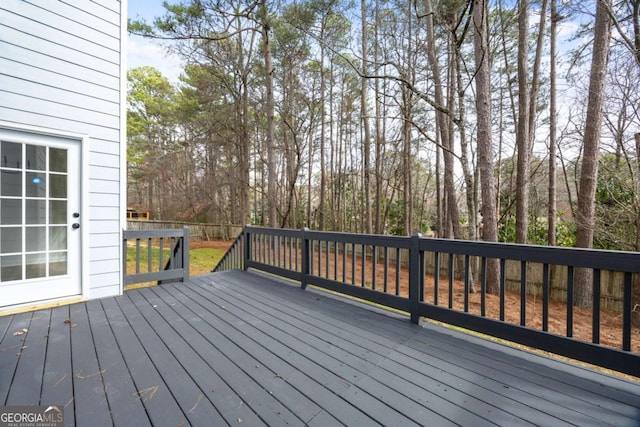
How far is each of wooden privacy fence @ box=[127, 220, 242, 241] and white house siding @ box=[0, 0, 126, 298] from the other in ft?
31.2

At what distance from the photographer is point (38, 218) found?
2.76 metres

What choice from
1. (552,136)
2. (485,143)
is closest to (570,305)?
(485,143)

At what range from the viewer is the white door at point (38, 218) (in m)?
2.59

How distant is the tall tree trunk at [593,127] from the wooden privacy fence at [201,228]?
1141 cm

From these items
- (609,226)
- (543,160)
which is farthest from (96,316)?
(543,160)

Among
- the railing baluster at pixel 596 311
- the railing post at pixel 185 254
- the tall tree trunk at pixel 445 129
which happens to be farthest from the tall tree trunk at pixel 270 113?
the railing baluster at pixel 596 311

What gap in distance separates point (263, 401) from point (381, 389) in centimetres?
66

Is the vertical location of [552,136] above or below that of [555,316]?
above

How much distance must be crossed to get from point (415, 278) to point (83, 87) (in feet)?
13.0

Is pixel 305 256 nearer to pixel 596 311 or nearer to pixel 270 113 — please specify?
pixel 596 311

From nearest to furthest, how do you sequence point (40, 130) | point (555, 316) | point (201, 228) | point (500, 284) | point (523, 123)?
point (500, 284)
point (40, 130)
point (555, 316)
point (523, 123)
point (201, 228)

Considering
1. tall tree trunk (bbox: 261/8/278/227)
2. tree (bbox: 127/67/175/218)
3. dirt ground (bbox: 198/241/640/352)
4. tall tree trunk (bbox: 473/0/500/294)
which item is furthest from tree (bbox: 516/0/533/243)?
tree (bbox: 127/67/175/218)

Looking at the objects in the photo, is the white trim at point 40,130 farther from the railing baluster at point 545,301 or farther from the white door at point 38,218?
the railing baluster at point 545,301

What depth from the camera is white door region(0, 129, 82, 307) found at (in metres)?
2.59
